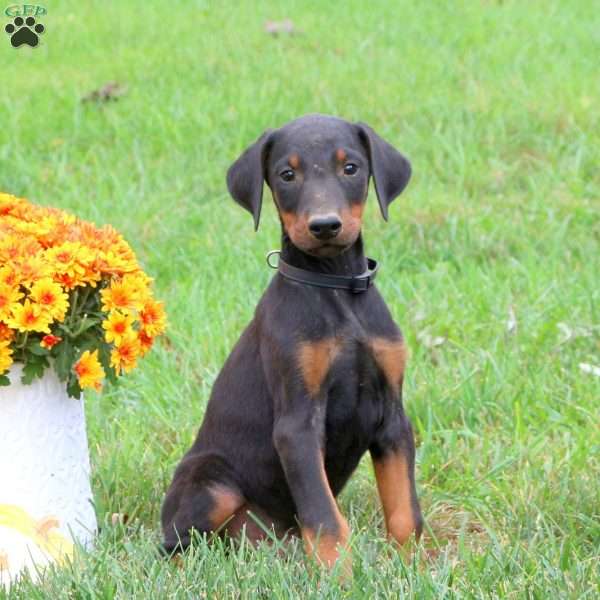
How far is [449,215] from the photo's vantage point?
7227mm

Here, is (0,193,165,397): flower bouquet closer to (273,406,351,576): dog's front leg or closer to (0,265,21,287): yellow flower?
(0,265,21,287): yellow flower

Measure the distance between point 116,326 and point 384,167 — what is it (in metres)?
0.98

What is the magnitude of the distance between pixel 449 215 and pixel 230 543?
376cm

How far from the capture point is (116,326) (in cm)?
390

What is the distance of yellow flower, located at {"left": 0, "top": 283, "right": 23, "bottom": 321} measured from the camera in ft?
12.3

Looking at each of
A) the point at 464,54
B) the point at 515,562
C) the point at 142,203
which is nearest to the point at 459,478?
the point at 515,562

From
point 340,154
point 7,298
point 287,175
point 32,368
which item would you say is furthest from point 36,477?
point 340,154

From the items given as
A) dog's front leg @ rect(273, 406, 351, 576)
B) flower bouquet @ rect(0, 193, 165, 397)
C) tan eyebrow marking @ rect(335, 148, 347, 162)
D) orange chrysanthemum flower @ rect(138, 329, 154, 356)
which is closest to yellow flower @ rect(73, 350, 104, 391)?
flower bouquet @ rect(0, 193, 165, 397)

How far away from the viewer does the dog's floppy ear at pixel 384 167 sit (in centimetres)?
384

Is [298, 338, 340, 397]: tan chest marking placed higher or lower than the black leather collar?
lower

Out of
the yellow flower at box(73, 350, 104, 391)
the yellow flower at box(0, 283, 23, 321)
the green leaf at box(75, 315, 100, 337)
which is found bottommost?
the yellow flower at box(73, 350, 104, 391)

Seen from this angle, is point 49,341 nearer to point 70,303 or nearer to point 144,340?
point 70,303

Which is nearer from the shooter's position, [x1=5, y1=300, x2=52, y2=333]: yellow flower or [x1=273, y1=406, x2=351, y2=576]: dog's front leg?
[x1=273, y1=406, x2=351, y2=576]: dog's front leg

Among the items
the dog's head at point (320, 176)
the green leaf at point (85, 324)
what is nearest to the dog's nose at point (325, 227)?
the dog's head at point (320, 176)
